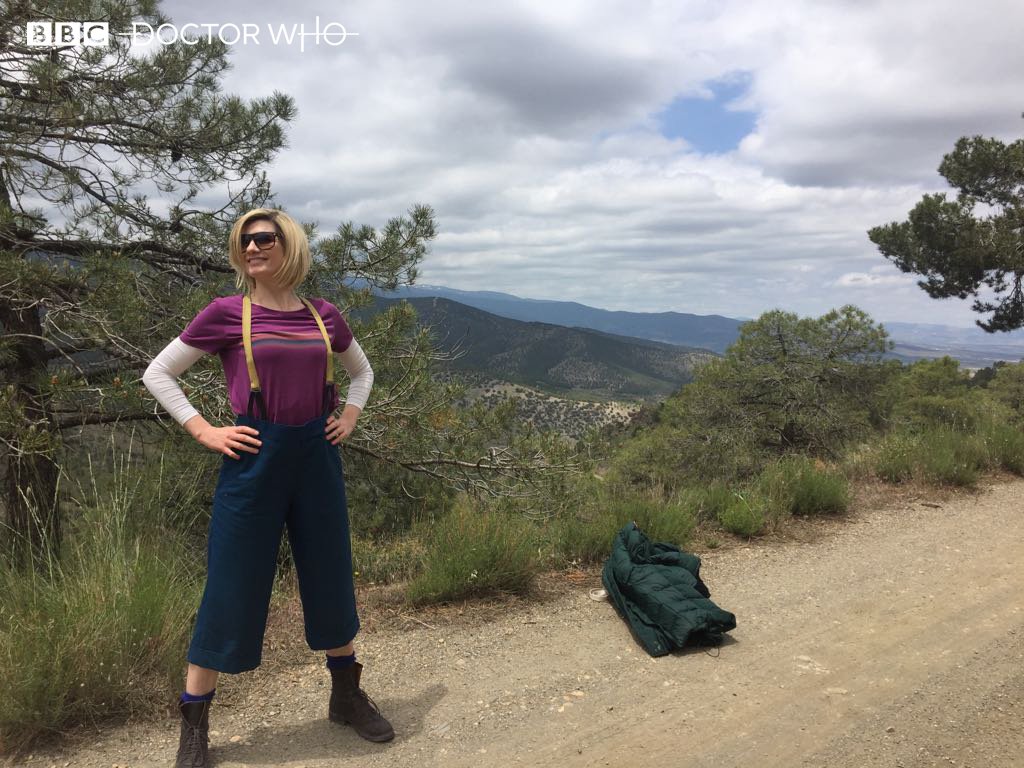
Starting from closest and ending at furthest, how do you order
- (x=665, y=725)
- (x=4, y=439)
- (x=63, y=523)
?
(x=665, y=725)
(x=4, y=439)
(x=63, y=523)

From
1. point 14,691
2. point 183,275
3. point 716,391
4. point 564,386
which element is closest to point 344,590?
point 14,691

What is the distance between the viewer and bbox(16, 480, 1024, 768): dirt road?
7.20ft

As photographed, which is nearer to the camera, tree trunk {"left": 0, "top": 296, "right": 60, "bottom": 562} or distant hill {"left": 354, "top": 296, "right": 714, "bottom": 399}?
tree trunk {"left": 0, "top": 296, "right": 60, "bottom": 562}

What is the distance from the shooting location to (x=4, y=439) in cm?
353

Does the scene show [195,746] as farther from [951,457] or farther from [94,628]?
[951,457]

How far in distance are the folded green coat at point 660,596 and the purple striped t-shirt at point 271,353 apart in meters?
2.08

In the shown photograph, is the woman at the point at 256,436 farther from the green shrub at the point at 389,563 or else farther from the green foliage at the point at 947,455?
the green foliage at the point at 947,455

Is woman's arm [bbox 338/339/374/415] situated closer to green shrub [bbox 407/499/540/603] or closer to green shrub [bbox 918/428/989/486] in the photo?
green shrub [bbox 407/499/540/603]

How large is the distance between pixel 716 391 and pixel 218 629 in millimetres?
15349

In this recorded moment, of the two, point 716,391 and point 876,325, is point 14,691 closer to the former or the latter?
point 716,391

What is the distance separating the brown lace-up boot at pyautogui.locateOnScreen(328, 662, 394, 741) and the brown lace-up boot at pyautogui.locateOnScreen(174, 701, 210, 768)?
0.46 m

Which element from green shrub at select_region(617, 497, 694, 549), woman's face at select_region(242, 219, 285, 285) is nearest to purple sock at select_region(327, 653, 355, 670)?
woman's face at select_region(242, 219, 285, 285)

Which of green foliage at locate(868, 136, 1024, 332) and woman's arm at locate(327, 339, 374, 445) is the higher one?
green foliage at locate(868, 136, 1024, 332)

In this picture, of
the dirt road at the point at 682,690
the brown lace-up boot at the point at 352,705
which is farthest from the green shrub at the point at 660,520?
the brown lace-up boot at the point at 352,705
